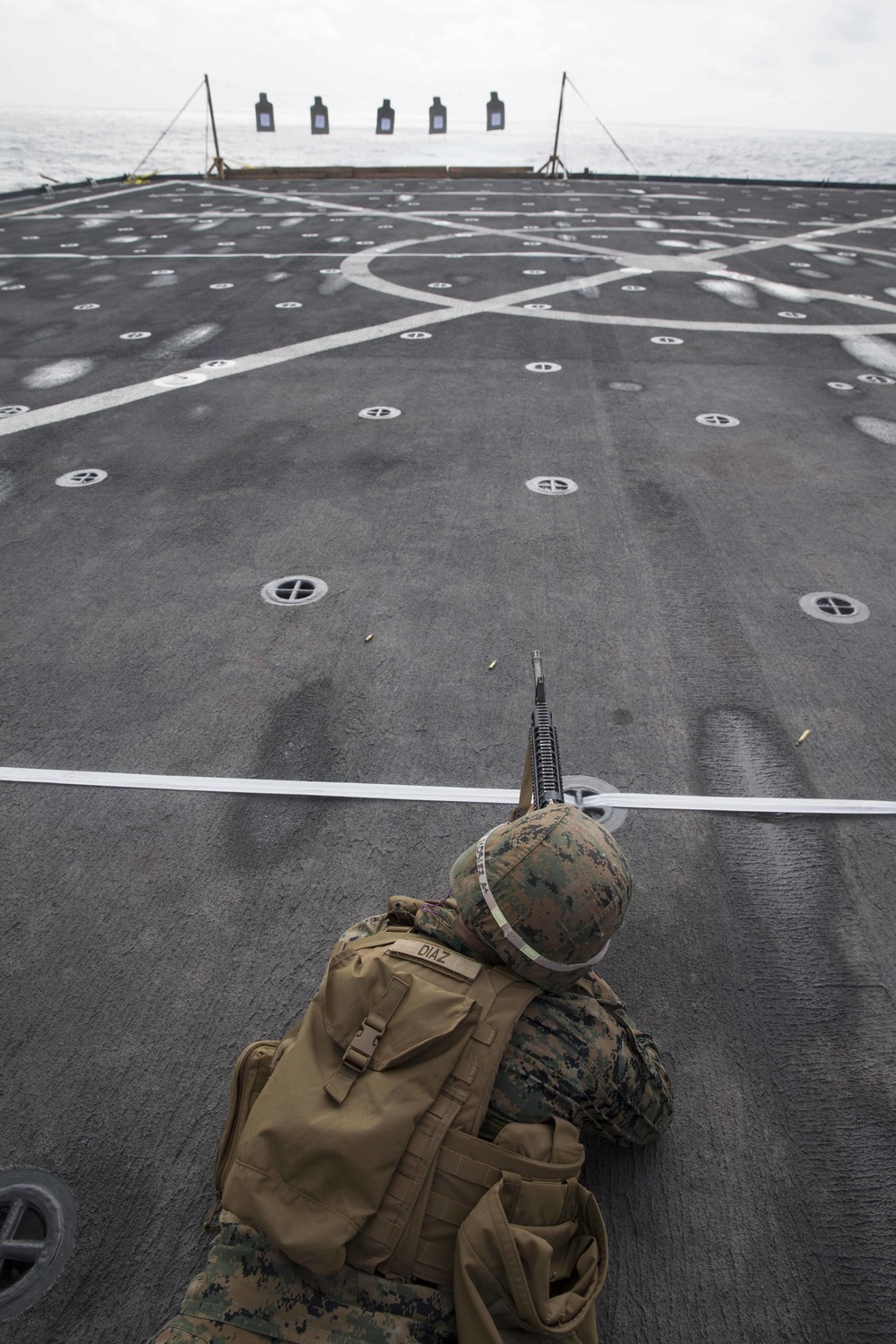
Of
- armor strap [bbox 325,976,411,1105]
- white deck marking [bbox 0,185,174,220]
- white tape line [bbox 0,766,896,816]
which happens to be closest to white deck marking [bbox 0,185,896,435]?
white tape line [bbox 0,766,896,816]

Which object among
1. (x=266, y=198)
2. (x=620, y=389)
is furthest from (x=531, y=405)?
(x=266, y=198)

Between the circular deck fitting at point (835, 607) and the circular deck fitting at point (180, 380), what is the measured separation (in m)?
6.29

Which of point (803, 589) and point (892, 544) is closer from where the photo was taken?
point (803, 589)

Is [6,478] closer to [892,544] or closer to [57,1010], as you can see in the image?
[57,1010]

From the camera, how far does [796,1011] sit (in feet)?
8.79

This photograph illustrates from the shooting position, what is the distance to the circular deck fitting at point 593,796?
337 centimetres

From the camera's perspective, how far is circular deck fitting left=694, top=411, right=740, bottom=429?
23.4ft

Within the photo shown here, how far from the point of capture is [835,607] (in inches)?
187

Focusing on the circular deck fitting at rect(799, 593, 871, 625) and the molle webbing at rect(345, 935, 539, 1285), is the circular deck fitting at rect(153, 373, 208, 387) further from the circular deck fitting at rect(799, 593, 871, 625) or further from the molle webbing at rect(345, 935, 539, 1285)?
the molle webbing at rect(345, 935, 539, 1285)

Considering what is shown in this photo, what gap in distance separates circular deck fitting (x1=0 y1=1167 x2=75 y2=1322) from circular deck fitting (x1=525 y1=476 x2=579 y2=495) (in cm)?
503

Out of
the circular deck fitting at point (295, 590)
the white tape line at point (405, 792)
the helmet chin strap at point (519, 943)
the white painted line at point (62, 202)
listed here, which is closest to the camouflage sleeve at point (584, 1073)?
the helmet chin strap at point (519, 943)

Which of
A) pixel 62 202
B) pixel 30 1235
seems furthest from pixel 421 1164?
pixel 62 202

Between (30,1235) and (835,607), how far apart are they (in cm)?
466

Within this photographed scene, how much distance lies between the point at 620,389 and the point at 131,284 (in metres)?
8.56
